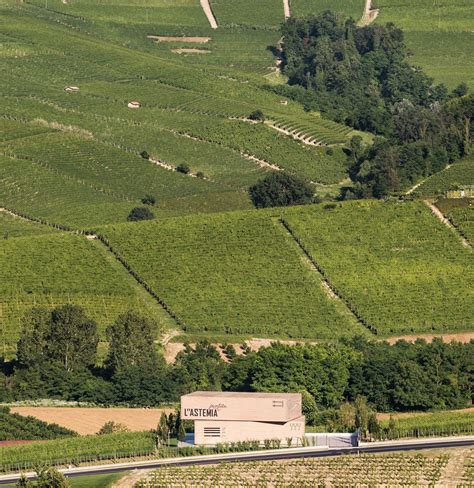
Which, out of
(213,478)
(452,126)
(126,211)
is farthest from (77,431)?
(452,126)

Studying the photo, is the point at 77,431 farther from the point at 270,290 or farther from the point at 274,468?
the point at 270,290

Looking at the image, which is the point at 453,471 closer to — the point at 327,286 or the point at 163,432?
the point at 163,432

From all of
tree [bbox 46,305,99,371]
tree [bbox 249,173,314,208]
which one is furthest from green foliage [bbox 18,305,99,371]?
tree [bbox 249,173,314,208]

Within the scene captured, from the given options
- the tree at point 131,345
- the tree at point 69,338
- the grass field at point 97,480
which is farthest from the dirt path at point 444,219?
the grass field at point 97,480

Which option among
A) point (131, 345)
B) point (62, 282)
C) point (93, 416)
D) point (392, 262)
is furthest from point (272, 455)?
point (392, 262)

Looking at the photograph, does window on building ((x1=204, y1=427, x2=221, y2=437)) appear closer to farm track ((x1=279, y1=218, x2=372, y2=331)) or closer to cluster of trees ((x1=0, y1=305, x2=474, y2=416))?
cluster of trees ((x1=0, y1=305, x2=474, y2=416))

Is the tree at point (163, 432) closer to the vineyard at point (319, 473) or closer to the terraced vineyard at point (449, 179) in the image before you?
the vineyard at point (319, 473)
